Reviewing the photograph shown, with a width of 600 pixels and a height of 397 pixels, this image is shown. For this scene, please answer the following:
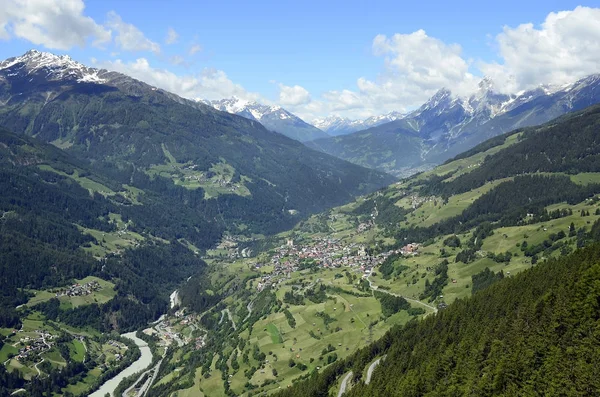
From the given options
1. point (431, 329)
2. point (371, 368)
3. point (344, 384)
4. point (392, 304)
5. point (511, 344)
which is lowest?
point (344, 384)

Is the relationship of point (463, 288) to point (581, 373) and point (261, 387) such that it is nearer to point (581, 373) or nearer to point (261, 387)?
point (261, 387)

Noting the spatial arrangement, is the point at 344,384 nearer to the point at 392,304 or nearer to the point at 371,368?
the point at 371,368

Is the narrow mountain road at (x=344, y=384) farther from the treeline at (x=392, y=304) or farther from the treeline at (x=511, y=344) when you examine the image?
the treeline at (x=392, y=304)

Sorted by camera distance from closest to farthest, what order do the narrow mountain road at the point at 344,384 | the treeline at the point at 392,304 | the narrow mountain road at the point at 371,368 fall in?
the narrow mountain road at the point at 371,368 → the narrow mountain road at the point at 344,384 → the treeline at the point at 392,304

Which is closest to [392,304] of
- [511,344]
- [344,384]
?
[344,384]

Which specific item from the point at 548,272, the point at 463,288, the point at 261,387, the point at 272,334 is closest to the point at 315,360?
the point at 261,387

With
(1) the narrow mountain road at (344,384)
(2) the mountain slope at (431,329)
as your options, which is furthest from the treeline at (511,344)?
(1) the narrow mountain road at (344,384)

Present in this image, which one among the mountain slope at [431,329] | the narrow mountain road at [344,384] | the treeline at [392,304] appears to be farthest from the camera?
the treeline at [392,304]

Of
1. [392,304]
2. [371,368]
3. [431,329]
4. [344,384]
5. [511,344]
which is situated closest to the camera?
[511,344]

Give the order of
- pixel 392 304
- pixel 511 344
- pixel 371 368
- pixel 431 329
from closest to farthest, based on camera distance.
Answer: pixel 511 344
pixel 431 329
pixel 371 368
pixel 392 304
